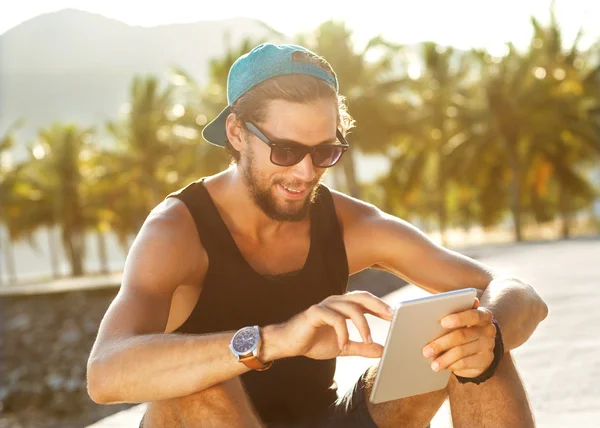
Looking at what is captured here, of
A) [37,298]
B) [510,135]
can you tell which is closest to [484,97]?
[510,135]

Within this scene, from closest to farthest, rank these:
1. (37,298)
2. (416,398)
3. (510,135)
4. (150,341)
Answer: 1. (150,341)
2. (416,398)
3. (37,298)
4. (510,135)

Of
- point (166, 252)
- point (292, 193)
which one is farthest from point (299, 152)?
point (166, 252)

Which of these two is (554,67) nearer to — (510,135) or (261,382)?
(510,135)

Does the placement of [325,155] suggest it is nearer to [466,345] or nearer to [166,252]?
[166,252]

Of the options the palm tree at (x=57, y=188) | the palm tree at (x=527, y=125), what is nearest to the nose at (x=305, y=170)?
the palm tree at (x=527, y=125)

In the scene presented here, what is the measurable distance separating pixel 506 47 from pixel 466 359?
111ft

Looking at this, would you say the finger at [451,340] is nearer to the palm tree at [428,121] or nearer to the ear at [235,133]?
the ear at [235,133]

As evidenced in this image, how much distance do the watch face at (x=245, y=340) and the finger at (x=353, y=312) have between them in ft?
0.61

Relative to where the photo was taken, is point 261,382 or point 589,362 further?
point 589,362

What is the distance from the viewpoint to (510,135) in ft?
104

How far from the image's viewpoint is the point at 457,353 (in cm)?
214

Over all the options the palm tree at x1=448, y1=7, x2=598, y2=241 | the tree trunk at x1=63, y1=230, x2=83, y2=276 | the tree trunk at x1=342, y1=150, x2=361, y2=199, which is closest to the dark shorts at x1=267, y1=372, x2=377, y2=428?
the tree trunk at x1=342, y1=150, x2=361, y2=199

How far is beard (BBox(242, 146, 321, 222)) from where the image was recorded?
2.64 metres

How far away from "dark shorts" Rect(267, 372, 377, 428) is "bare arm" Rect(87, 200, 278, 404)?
0.55 metres
